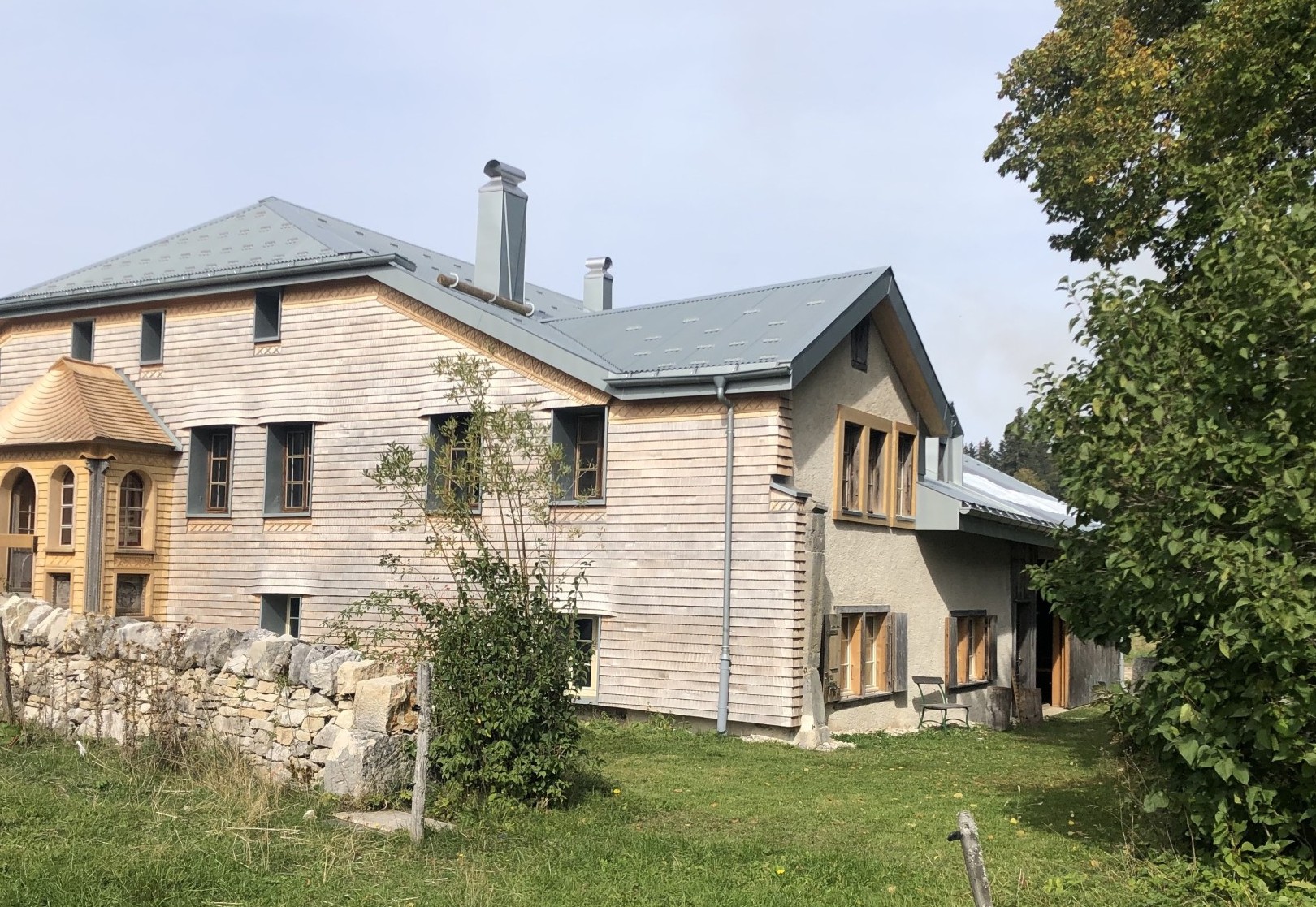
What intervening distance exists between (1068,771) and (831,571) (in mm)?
4459

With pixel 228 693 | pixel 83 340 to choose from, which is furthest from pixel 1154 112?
pixel 83 340

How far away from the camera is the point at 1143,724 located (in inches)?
315

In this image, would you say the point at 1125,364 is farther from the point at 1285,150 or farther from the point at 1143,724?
the point at 1285,150

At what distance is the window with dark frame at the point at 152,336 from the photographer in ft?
72.0

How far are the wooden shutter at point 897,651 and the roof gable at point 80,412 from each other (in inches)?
500

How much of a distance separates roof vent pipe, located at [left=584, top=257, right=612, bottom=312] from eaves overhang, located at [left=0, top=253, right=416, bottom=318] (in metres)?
6.23

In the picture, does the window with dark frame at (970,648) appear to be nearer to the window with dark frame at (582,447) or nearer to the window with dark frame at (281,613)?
the window with dark frame at (582,447)

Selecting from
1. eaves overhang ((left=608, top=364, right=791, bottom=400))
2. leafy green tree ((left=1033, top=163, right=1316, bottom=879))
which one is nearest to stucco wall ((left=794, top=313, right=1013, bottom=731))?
eaves overhang ((left=608, top=364, right=791, bottom=400))

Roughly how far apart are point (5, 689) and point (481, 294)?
9015mm

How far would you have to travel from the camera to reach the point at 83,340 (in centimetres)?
2272

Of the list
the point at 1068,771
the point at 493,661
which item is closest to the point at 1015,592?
the point at 1068,771

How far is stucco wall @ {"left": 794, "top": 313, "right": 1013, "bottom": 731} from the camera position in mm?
17266

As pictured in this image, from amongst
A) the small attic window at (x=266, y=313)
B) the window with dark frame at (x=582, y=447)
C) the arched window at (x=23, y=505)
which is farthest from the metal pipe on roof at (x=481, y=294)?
the arched window at (x=23, y=505)

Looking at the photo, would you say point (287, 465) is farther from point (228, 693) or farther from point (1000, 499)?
point (1000, 499)
